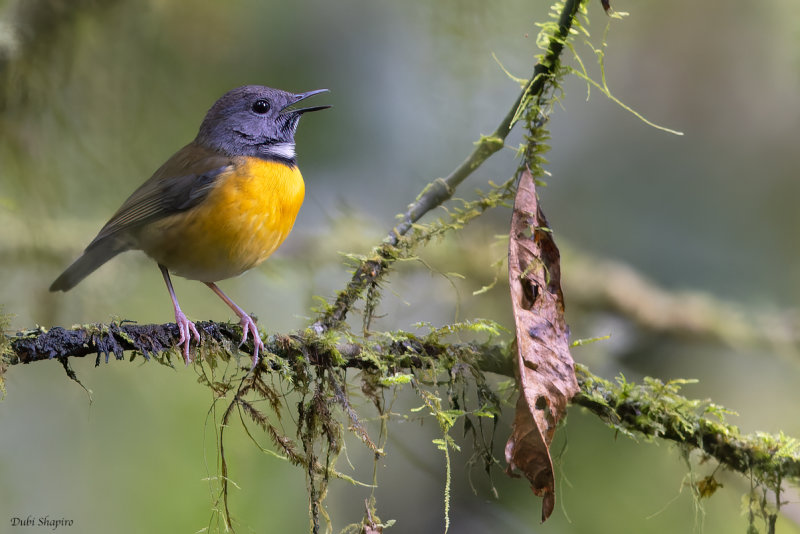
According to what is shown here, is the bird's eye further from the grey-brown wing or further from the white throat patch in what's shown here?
the grey-brown wing

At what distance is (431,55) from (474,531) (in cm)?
250

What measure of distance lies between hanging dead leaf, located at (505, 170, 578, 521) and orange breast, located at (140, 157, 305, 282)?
1086 mm

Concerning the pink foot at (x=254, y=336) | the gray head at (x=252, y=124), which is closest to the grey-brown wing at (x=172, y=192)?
the gray head at (x=252, y=124)

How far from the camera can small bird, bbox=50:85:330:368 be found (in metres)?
2.83

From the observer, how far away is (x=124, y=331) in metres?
1.92

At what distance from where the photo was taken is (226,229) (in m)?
2.81

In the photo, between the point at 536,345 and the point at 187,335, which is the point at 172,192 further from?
the point at 536,345

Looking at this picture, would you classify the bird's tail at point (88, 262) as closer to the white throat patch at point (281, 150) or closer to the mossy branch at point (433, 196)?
the white throat patch at point (281, 150)

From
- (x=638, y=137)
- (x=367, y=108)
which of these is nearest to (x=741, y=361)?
(x=638, y=137)

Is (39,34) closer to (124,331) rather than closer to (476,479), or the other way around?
(124,331)

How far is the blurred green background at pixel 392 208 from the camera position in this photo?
3.57m

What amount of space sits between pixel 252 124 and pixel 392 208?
2.32 m

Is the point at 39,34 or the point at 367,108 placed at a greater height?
the point at 367,108

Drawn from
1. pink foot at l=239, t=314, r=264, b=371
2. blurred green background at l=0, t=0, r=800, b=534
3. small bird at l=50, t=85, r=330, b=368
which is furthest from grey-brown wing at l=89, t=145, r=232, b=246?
pink foot at l=239, t=314, r=264, b=371
